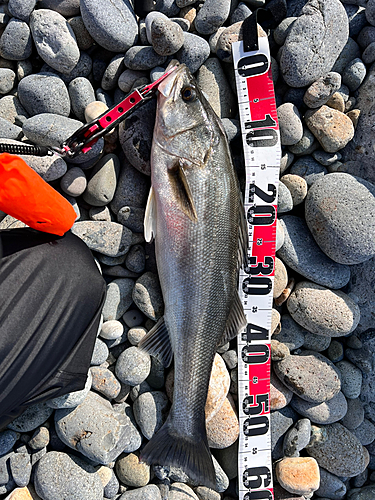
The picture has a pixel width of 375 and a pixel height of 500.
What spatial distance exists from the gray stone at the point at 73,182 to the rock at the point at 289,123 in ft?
6.30

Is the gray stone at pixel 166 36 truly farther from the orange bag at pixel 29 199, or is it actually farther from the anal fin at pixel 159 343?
the anal fin at pixel 159 343

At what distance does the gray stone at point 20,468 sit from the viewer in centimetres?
287

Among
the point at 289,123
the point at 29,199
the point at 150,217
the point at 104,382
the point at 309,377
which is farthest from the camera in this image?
the point at 309,377

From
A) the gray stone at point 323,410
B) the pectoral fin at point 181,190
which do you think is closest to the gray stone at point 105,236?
the pectoral fin at point 181,190

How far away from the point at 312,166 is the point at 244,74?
1.11 metres

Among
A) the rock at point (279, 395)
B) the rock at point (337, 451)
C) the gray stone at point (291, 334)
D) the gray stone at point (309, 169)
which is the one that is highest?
the gray stone at point (309, 169)

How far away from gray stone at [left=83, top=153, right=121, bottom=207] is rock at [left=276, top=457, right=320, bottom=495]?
10.2ft

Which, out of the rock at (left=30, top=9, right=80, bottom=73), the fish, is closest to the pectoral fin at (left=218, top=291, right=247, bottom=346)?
the fish

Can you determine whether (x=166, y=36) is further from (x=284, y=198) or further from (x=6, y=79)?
(x=284, y=198)

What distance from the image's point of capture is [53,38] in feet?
9.42

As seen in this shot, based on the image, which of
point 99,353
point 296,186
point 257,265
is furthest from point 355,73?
point 99,353

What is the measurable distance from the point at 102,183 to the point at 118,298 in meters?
1.06

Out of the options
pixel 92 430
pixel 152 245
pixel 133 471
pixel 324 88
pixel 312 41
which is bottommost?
pixel 133 471

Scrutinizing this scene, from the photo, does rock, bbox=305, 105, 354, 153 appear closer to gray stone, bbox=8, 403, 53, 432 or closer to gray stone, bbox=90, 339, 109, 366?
gray stone, bbox=90, 339, 109, 366
